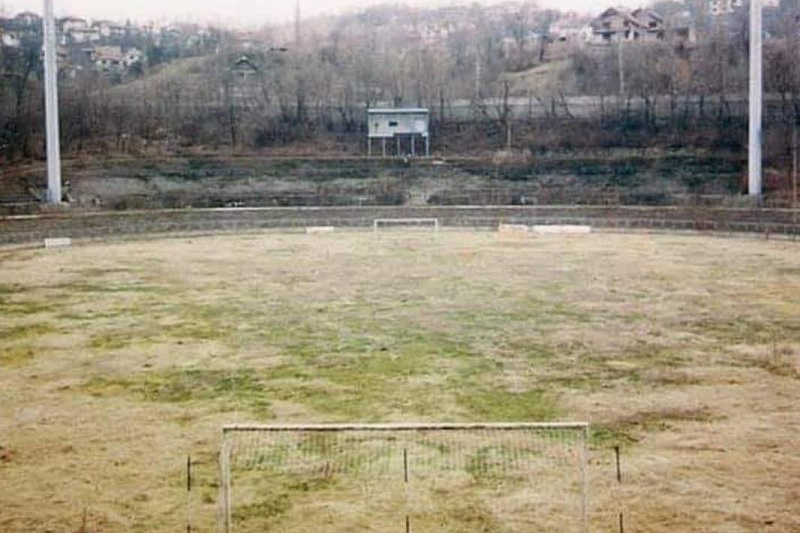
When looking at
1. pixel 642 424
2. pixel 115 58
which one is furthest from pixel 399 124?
pixel 115 58

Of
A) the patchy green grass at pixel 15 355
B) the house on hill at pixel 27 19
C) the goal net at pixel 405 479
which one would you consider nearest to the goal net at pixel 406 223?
the patchy green grass at pixel 15 355

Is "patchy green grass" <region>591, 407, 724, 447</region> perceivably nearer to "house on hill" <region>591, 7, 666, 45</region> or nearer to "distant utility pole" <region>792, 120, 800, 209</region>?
"distant utility pole" <region>792, 120, 800, 209</region>

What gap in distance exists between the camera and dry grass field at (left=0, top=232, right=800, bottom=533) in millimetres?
13484

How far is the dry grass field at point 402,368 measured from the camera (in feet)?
44.2

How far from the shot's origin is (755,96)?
52.6 metres

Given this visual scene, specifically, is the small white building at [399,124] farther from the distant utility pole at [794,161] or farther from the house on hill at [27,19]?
the house on hill at [27,19]

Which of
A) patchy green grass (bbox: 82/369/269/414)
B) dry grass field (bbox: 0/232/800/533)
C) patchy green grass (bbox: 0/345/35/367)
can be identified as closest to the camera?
dry grass field (bbox: 0/232/800/533)


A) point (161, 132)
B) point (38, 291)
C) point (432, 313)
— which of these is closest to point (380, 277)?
point (432, 313)

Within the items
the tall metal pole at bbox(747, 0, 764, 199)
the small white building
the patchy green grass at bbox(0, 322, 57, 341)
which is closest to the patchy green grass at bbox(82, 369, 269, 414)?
the patchy green grass at bbox(0, 322, 57, 341)

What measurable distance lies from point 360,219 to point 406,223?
7.68 ft

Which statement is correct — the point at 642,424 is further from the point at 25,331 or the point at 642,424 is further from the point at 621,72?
the point at 621,72

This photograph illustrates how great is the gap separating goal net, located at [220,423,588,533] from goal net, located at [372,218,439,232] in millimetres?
35931

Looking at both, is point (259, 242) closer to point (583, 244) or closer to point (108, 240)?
point (108, 240)

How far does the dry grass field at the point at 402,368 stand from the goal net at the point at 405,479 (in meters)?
0.31
